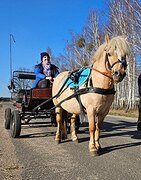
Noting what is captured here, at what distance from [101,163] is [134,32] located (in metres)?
19.1

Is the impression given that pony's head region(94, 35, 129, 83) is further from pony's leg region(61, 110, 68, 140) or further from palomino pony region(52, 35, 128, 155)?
pony's leg region(61, 110, 68, 140)

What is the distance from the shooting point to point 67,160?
5.86m

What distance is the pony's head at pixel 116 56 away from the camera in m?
5.76

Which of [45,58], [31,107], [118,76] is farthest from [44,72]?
[118,76]

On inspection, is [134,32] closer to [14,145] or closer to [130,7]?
[130,7]

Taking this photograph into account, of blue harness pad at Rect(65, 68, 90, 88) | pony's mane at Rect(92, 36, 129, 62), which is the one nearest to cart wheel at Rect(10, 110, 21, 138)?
blue harness pad at Rect(65, 68, 90, 88)

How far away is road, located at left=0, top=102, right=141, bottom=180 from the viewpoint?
4863 mm

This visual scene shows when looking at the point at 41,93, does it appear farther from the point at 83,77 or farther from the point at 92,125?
the point at 92,125

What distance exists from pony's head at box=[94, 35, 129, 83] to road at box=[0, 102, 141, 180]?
150cm

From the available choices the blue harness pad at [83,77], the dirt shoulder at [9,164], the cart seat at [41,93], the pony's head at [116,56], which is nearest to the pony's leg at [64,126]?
the cart seat at [41,93]

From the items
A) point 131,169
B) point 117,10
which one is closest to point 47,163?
point 131,169

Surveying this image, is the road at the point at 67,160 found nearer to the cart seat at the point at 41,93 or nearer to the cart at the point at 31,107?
the cart at the point at 31,107

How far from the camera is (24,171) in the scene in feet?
16.7

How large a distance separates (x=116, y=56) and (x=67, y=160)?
A: 2.09 metres
